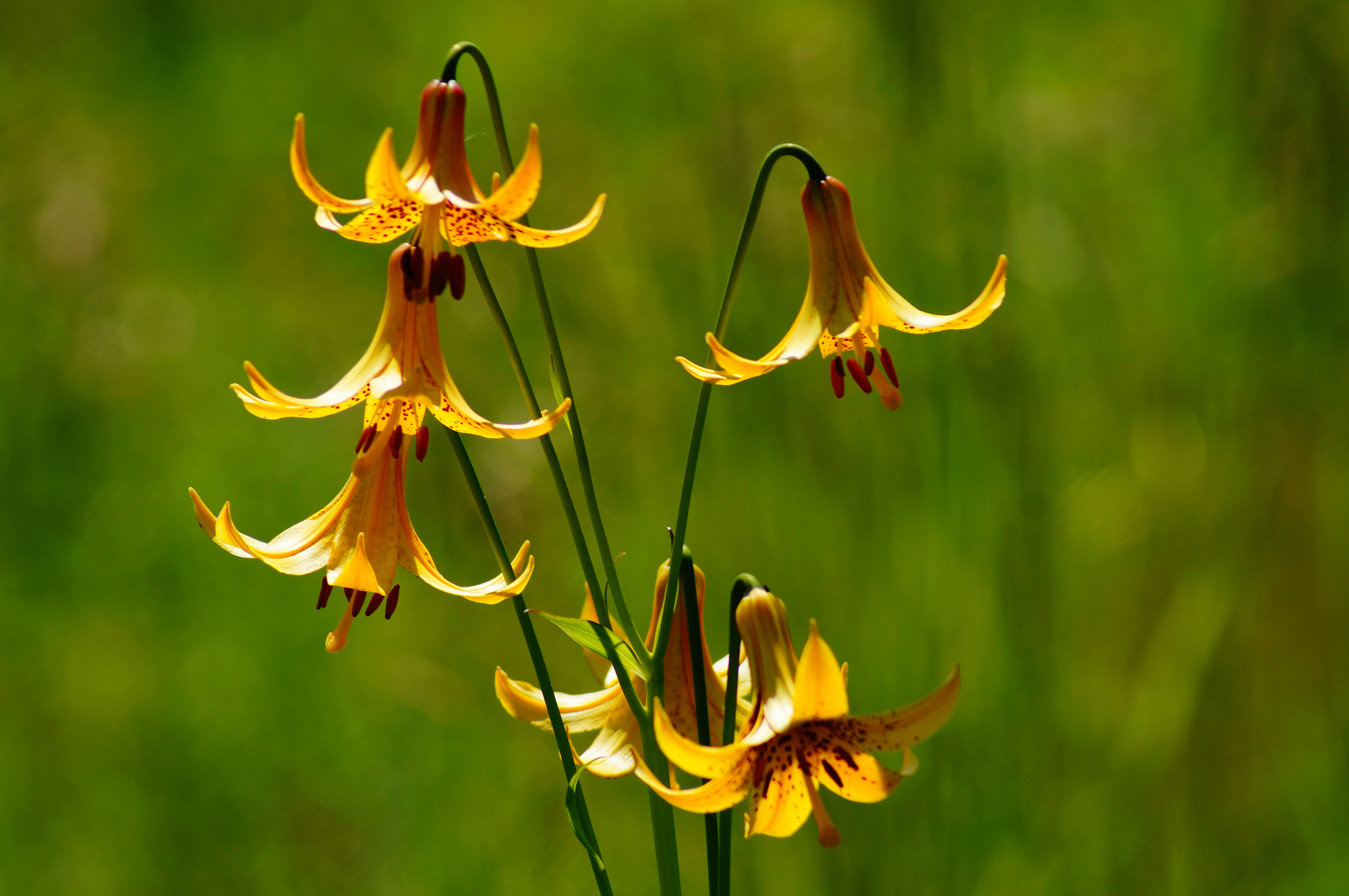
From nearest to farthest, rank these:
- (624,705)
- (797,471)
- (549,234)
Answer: (549,234) → (624,705) → (797,471)

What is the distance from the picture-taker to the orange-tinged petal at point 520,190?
0.84m

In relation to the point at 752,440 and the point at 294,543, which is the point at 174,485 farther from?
the point at 294,543

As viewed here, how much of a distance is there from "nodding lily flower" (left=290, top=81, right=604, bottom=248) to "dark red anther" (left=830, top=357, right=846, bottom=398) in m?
0.32

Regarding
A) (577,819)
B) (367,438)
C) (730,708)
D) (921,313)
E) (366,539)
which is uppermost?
(921,313)

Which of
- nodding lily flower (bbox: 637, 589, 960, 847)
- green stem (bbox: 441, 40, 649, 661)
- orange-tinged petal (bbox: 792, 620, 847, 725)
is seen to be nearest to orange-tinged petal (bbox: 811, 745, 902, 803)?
nodding lily flower (bbox: 637, 589, 960, 847)

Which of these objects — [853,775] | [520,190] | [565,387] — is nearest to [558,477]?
[565,387]

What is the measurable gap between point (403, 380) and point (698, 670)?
42 centimetres

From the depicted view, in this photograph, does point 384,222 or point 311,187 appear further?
point 384,222

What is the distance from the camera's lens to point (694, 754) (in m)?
0.82

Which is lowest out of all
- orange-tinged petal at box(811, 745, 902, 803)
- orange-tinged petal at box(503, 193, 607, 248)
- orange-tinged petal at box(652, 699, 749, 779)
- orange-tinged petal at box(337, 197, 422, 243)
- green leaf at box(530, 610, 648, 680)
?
orange-tinged petal at box(811, 745, 902, 803)

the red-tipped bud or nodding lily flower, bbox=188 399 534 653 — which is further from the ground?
the red-tipped bud

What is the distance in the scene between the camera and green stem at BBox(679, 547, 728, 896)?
39.6 inches

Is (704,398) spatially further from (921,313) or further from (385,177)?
(385,177)

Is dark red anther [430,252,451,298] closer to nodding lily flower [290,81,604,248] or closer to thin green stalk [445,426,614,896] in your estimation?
nodding lily flower [290,81,604,248]
